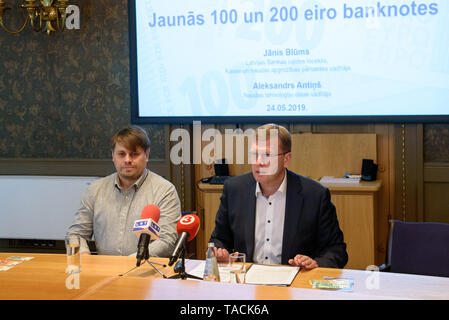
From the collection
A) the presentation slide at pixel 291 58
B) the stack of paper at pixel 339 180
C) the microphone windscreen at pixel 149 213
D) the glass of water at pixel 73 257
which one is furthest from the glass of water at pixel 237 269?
the presentation slide at pixel 291 58

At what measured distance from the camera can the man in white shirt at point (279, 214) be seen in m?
2.96

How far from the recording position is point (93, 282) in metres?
1.94

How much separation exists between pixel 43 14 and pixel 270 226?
3180 millimetres

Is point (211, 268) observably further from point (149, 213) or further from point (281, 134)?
point (281, 134)

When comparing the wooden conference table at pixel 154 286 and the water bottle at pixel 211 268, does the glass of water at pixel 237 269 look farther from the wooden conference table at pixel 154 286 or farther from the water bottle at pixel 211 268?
the wooden conference table at pixel 154 286

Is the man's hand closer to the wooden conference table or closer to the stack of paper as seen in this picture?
the wooden conference table

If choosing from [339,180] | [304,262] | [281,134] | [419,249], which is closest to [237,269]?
[304,262]

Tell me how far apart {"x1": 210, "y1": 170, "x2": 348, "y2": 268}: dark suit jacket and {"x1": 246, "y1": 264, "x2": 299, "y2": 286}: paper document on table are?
0.32 m

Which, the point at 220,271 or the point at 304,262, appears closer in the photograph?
the point at 220,271

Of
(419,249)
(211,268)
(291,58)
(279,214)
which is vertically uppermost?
(291,58)

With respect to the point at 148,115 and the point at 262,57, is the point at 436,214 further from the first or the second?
the point at 148,115

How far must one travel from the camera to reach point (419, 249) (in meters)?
3.14
